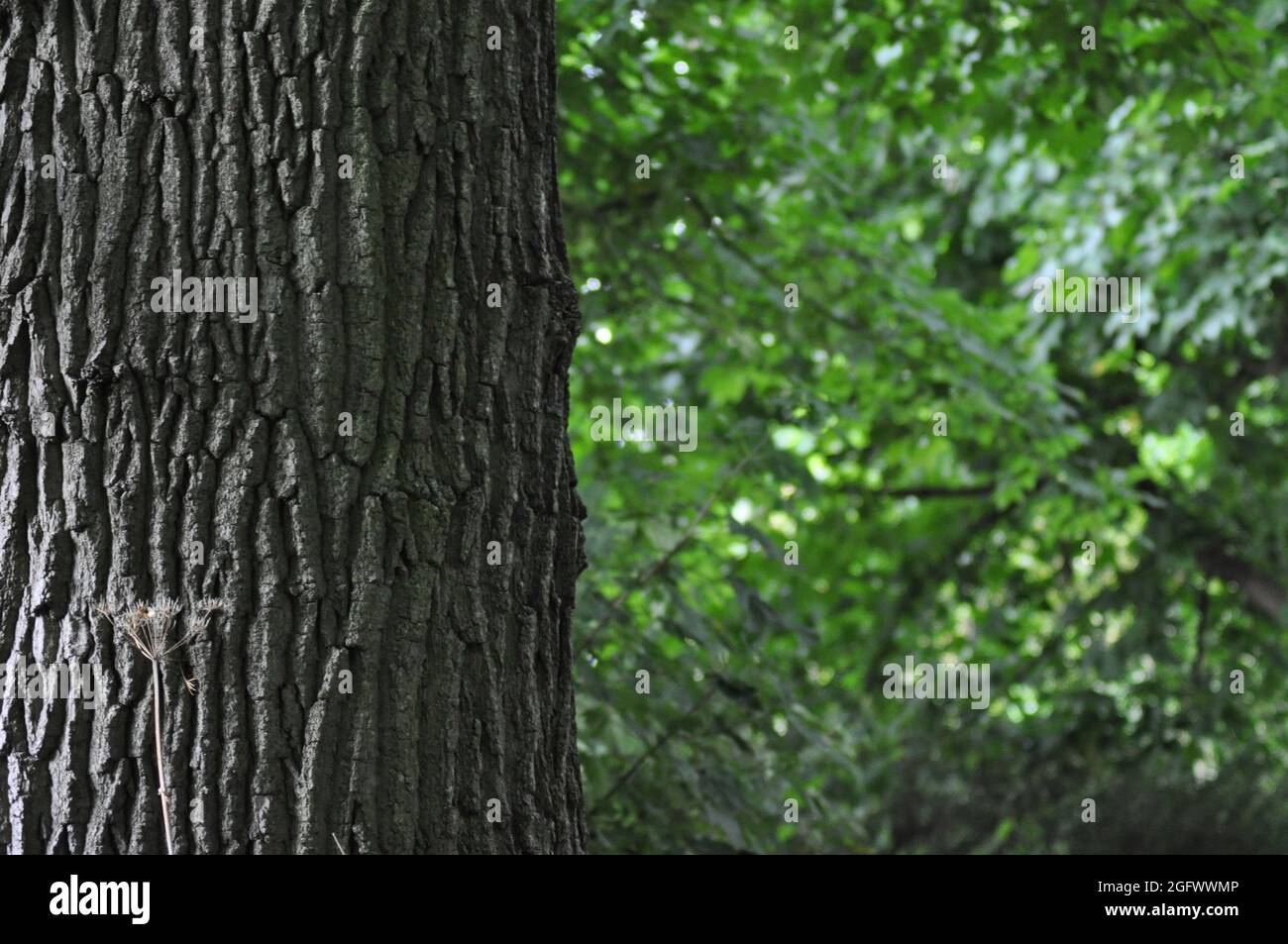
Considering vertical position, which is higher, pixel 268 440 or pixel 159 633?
pixel 268 440

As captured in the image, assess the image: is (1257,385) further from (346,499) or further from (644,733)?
(346,499)

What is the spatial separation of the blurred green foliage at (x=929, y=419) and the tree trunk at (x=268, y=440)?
5.96 feet

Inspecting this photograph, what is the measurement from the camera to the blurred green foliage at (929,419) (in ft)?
13.7

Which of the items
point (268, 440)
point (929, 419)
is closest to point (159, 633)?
point (268, 440)

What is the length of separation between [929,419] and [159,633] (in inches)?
202

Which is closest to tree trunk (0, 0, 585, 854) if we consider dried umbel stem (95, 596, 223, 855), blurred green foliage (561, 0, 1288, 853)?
dried umbel stem (95, 596, 223, 855)

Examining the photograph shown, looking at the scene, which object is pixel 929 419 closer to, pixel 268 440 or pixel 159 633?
pixel 268 440

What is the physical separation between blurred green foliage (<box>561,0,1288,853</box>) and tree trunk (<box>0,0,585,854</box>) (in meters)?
1.82

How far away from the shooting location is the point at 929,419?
659cm

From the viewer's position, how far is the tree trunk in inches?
74.9

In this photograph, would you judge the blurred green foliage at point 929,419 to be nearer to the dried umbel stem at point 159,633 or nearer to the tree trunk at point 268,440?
the tree trunk at point 268,440

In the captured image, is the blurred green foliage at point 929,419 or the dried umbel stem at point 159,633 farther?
the blurred green foliage at point 929,419

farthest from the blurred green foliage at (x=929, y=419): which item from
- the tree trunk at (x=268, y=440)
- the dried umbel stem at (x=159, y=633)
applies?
the dried umbel stem at (x=159, y=633)
